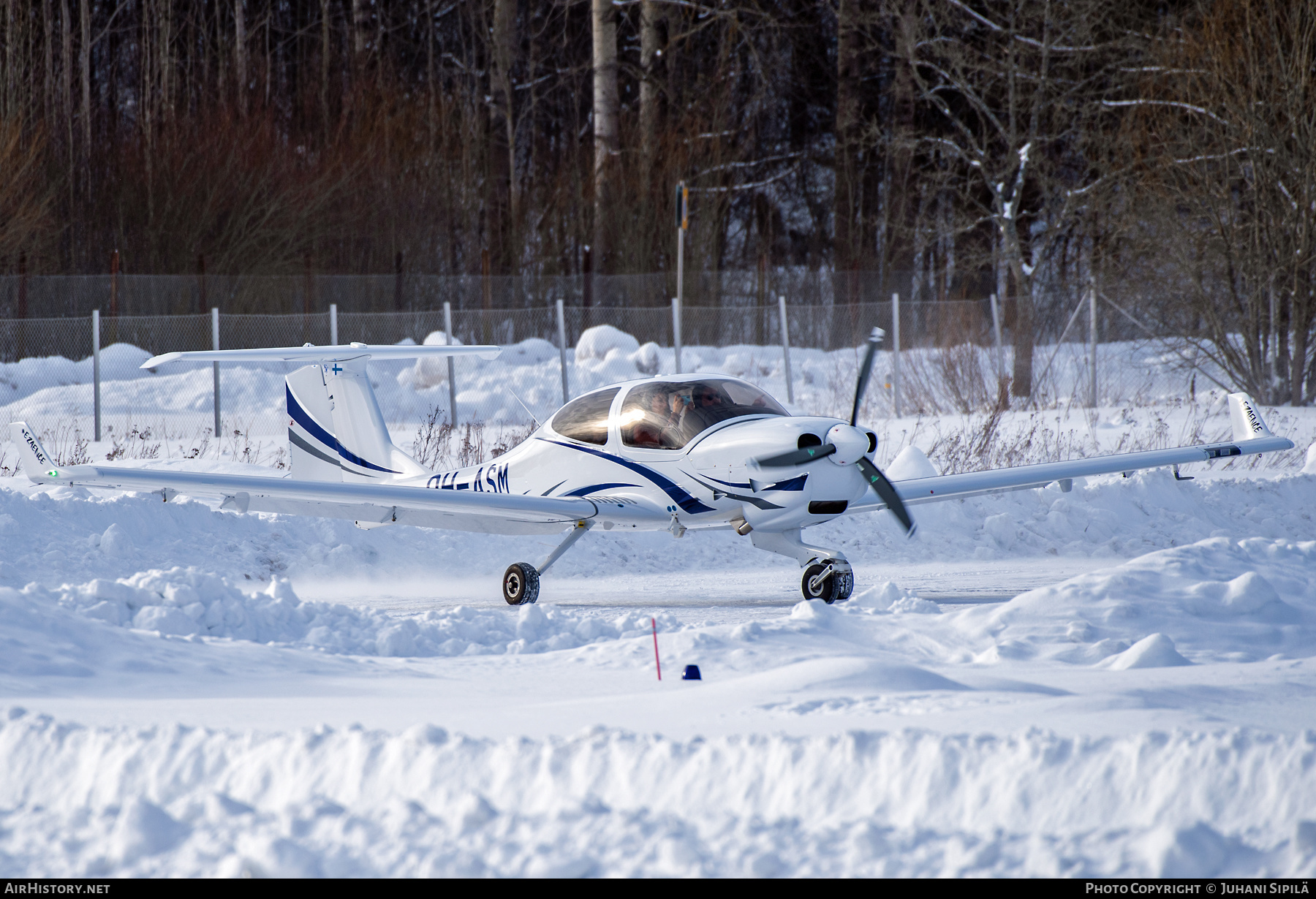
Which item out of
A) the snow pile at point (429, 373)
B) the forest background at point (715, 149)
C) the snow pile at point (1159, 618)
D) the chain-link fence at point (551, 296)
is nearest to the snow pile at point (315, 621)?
the snow pile at point (1159, 618)

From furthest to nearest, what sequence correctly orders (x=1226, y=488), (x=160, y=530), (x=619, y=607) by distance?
1. (x=1226, y=488)
2. (x=160, y=530)
3. (x=619, y=607)

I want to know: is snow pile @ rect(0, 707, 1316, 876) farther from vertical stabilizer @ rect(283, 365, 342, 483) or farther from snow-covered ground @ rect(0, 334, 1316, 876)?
vertical stabilizer @ rect(283, 365, 342, 483)

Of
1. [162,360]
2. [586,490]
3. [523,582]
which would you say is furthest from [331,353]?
[523,582]

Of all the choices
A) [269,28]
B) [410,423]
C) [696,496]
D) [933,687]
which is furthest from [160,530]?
[269,28]

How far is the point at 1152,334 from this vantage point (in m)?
21.4

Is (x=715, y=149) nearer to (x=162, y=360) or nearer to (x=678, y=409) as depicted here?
Answer: (x=678, y=409)

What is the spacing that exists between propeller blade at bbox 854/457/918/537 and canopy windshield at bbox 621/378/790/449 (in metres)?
0.90

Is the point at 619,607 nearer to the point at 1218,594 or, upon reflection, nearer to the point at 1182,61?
the point at 1218,594

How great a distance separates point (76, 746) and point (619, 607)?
5100 mm

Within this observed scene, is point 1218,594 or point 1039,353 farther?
point 1039,353

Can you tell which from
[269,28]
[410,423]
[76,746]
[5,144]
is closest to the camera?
[76,746]

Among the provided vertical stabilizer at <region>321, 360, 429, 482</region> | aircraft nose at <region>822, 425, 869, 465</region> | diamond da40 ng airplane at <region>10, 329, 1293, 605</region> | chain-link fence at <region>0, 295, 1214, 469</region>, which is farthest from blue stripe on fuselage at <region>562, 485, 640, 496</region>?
chain-link fence at <region>0, 295, 1214, 469</region>

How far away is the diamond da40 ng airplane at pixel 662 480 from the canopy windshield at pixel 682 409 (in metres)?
0.01

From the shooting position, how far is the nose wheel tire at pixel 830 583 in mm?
9039
